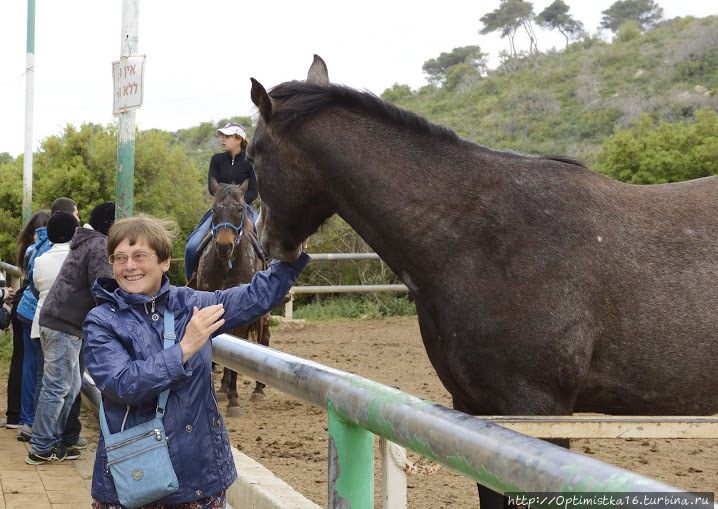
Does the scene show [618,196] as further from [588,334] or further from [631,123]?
[631,123]

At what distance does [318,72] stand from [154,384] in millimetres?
2414

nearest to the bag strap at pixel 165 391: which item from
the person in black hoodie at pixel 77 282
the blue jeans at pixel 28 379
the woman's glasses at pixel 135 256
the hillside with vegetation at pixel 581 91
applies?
the woman's glasses at pixel 135 256

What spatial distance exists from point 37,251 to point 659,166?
48.5 ft

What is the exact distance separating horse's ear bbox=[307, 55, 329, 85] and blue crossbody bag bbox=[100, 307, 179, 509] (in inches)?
90.5

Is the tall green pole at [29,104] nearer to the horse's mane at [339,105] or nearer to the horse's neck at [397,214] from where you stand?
the horse's mane at [339,105]

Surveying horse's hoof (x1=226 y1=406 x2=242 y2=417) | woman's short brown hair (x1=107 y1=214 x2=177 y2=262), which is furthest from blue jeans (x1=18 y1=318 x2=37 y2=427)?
woman's short brown hair (x1=107 y1=214 x2=177 y2=262)

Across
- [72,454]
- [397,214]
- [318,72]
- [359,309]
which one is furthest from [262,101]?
[359,309]

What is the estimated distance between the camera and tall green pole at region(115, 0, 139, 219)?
6.37 metres

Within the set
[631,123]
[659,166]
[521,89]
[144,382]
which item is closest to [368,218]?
[144,382]

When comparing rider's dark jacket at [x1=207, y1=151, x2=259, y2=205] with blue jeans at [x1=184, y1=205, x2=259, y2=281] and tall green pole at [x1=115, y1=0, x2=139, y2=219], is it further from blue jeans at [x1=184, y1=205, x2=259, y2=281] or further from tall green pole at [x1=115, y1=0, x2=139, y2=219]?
tall green pole at [x1=115, y1=0, x2=139, y2=219]

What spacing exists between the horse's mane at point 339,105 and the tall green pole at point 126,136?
2.80m

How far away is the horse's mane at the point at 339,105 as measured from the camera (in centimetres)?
384

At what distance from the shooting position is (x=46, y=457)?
6.42 m

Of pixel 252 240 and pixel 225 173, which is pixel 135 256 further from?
pixel 225 173
